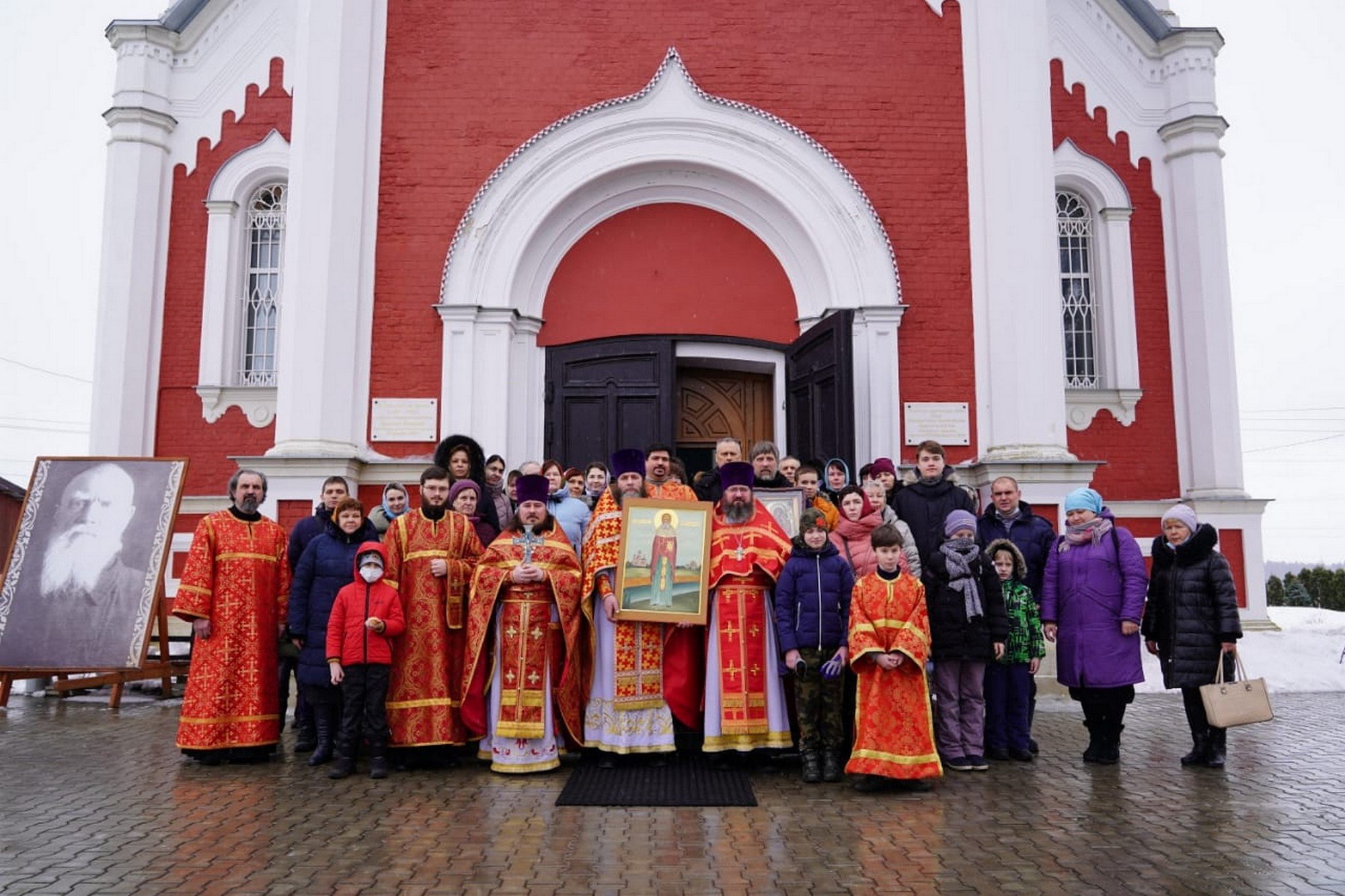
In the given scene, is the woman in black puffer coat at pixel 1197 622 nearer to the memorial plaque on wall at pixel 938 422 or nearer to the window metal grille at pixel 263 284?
the memorial plaque on wall at pixel 938 422

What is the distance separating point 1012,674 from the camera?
6602 mm

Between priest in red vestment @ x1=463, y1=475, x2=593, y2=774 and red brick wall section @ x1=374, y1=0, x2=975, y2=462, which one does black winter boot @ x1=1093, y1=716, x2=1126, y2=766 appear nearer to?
priest in red vestment @ x1=463, y1=475, x2=593, y2=774

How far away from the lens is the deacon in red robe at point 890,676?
221 inches

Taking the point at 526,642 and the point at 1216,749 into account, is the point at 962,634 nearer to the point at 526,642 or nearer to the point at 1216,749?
the point at 1216,749

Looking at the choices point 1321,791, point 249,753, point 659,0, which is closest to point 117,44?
point 659,0

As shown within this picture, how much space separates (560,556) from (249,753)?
2344 mm

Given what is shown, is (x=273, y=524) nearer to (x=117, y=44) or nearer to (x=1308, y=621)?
(x=117, y=44)

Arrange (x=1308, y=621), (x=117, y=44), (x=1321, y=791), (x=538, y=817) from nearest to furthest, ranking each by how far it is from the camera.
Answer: (x=538, y=817)
(x=1321, y=791)
(x=117, y=44)
(x=1308, y=621)

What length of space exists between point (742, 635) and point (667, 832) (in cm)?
163

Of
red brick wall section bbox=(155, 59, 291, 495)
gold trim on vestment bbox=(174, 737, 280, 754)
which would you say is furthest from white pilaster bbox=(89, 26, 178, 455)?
gold trim on vestment bbox=(174, 737, 280, 754)

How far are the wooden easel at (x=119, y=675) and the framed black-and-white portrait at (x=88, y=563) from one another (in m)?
0.13

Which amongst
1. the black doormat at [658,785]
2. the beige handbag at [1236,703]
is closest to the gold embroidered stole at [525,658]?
the black doormat at [658,785]

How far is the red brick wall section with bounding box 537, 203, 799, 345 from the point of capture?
1095cm

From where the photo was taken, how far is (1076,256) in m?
12.3
